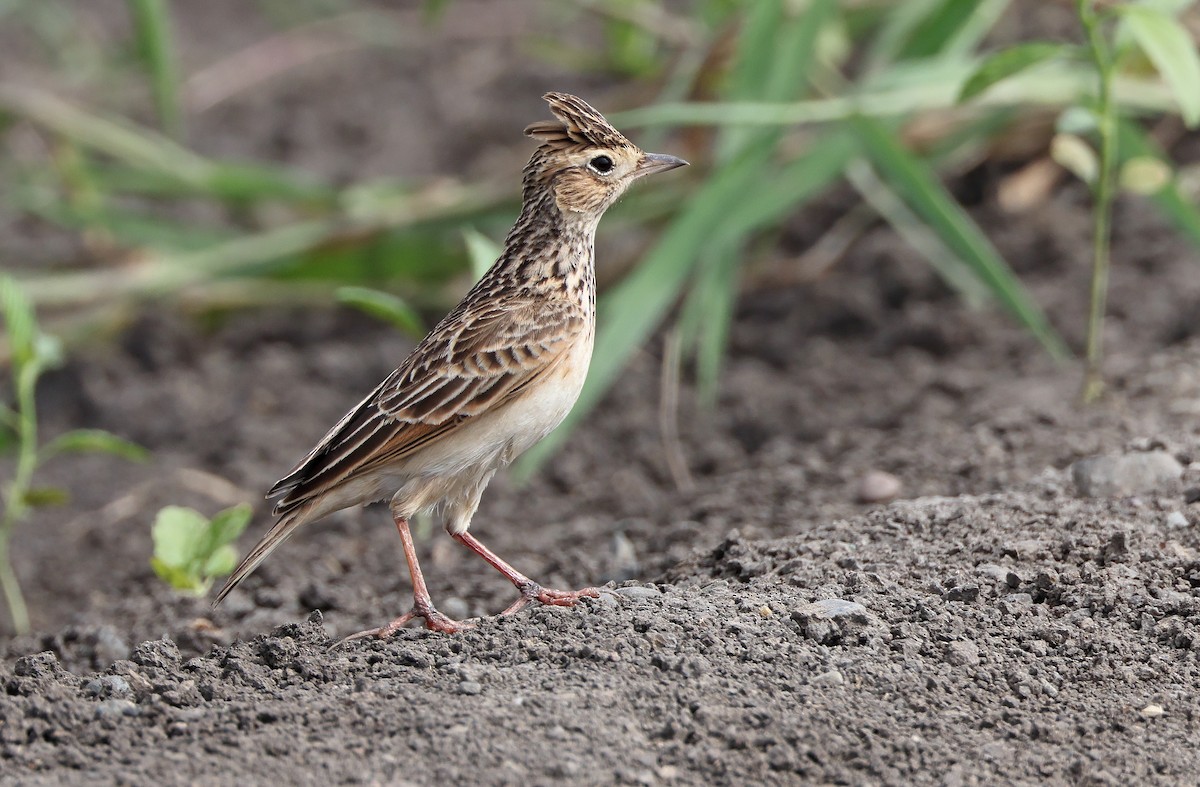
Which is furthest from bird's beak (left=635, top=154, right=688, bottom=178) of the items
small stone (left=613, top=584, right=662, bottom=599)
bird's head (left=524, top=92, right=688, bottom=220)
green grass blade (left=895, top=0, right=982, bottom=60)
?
green grass blade (left=895, top=0, right=982, bottom=60)

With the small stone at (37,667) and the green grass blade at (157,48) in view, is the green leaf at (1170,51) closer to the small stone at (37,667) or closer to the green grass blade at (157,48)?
the small stone at (37,667)

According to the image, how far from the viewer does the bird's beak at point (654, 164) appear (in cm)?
503

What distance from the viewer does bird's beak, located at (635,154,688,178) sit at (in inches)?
198

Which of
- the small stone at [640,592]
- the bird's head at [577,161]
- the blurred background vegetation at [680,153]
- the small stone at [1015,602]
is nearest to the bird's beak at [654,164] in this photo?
the bird's head at [577,161]

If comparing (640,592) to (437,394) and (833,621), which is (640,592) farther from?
(437,394)

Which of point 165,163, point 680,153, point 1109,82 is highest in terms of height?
point 165,163

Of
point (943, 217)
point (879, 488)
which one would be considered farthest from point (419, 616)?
point (943, 217)

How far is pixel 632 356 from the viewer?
8.51 metres

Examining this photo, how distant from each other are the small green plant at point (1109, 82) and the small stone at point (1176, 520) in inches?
51.3

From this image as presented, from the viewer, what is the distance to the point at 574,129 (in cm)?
492

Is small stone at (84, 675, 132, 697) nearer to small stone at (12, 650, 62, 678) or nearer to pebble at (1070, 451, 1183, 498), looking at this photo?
small stone at (12, 650, 62, 678)

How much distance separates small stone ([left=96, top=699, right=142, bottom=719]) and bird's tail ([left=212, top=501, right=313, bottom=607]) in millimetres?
659

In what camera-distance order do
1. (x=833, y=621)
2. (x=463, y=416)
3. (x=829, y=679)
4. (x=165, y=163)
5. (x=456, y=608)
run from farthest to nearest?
(x=165, y=163), (x=456, y=608), (x=463, y=416), (x=833, y=621), (x=829, y=679)

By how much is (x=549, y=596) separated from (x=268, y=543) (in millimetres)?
827
